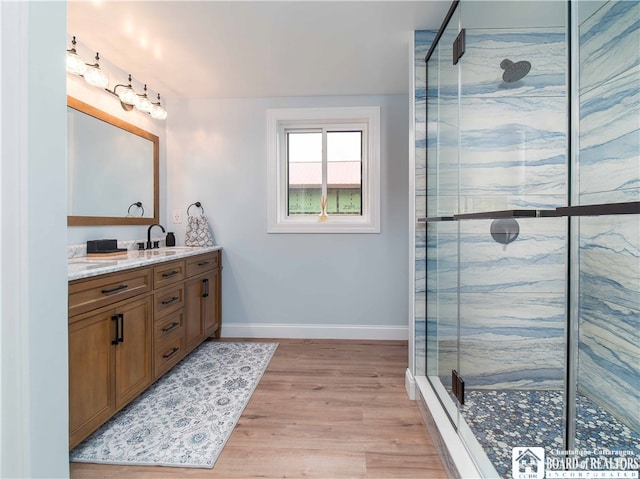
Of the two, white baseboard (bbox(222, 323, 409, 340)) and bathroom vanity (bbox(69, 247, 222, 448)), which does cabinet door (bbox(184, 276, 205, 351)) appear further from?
white baseboard (bbox(222, 323, 409, 340))

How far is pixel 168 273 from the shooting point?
2297 millimetres

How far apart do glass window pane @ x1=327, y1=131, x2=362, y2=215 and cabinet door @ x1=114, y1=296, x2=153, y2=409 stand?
77.3 inches

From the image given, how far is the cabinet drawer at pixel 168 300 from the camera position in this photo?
217cm

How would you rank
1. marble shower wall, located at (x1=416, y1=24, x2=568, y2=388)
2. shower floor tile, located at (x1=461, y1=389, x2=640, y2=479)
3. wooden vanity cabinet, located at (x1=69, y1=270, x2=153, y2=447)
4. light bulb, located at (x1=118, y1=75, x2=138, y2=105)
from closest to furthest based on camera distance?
shower floor tile, located at (x1=461, y1=389, x2=640, y2=479), marble shower wall, located at (x1=416, y1=24, x2=568, y2=388), wooden vanity cabinet, located at (x1=69, y1=270, x2=153, y2=447), light bulb, located at (x1=118, y1=75, x2=138, y2=105)

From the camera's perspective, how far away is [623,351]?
167 centimetres

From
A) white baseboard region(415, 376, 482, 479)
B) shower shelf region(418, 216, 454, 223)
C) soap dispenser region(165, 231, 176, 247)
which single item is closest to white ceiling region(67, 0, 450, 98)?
shower shelf region(418, 216, 454, 223)

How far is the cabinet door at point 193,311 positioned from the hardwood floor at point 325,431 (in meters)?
0.66

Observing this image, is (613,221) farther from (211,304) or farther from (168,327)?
(211,304)

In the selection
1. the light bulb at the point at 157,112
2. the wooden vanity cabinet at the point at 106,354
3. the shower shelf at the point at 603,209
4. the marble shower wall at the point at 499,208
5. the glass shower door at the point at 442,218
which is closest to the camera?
the shower shelf at the point at 603,209

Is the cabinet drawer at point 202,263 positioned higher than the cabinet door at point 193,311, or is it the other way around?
the cabinet drawer at point 202,263

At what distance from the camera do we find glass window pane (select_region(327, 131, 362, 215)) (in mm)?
3377

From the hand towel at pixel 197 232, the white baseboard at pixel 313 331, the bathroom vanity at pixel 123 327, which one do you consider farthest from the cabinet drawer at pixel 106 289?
the white baseboard at pixel 313 331

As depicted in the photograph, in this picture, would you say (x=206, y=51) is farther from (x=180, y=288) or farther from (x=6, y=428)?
(x=6, y=428)

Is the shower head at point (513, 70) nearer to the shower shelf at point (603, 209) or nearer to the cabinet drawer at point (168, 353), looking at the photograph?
the shower shelf at point (603, 209)
